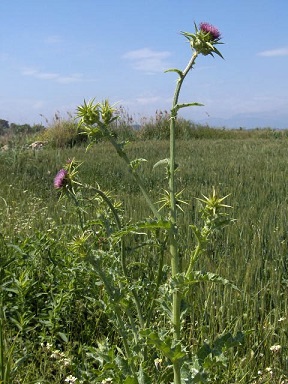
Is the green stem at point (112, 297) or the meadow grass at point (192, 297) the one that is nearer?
the green stem at point (112, 297)

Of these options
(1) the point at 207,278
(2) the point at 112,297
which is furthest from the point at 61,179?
(1) the point at 207,278

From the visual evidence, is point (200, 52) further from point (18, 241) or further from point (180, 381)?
point (18, 241)

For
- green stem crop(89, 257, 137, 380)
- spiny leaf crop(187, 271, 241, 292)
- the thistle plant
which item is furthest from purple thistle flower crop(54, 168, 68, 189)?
spiny leaf crop(187, 271, 241, 292)

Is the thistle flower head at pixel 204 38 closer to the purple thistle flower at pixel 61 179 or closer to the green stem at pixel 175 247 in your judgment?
the green stem at pixel 175 247

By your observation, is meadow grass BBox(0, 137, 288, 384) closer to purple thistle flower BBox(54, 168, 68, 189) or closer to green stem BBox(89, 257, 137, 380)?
green stem BBox(89, 257, 137, 380)

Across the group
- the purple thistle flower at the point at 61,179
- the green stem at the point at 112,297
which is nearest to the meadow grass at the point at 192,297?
the green stem at the point at 112,297

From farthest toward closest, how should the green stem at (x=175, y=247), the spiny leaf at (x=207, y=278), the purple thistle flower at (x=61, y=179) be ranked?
1. the purple thistle flower at (x=61, y=179)
2. the green stem at (x=175, y=247)
3. the spiny leaf at (x=207, y=278)

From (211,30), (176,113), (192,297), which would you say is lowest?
(192,297)

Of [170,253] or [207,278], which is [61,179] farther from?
[207,278]

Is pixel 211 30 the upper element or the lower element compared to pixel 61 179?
upper

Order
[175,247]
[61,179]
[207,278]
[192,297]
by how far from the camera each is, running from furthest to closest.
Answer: [192,297]
[61,179]
[175,247]
[207,278]

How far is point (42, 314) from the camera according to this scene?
264 cm

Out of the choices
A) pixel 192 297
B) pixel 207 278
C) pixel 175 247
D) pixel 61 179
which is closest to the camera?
pixel 207 278

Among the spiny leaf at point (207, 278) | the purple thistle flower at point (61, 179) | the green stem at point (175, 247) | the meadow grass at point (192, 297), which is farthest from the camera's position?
the meadow grass at point (192, 297)
